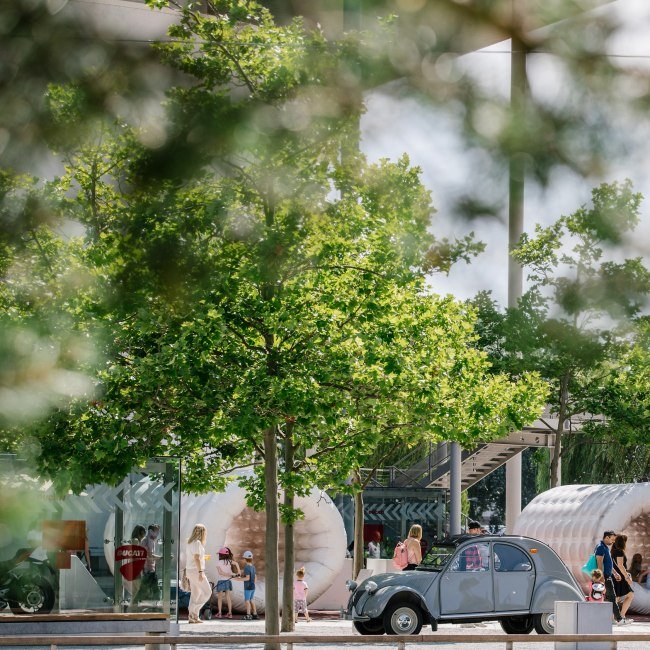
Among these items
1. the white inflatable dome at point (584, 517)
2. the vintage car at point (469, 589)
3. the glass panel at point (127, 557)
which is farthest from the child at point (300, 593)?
the glass panel at point (127, 557)

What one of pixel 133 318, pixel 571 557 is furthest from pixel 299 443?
pixel 133 318

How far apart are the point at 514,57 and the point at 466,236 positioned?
1.05 feet

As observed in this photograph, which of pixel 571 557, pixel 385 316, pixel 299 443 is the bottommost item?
pixel 571 557

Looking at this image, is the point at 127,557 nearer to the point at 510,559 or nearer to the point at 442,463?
the point at 510,559

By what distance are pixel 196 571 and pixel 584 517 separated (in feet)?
27.3

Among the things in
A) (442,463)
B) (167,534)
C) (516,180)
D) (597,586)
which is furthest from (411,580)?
(516,180)

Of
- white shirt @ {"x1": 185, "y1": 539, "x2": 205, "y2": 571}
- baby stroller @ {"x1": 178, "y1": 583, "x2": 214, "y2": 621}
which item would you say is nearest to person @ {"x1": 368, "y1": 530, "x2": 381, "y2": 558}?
baby stroller @ {"x1": 178, "y1": 583, "x2": 214, "y2": 621}

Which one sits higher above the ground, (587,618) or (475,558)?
(475,558)

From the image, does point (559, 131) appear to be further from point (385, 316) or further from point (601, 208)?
point (385, 316)

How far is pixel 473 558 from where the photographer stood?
57.1 feet

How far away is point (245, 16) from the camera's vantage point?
7.90 feet

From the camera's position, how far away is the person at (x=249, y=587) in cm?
2119

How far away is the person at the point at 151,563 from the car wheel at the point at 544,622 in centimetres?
564

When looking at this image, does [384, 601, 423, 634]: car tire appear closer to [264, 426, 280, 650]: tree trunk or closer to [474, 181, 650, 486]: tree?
[264, 426, 280, 650]: tree trunk
